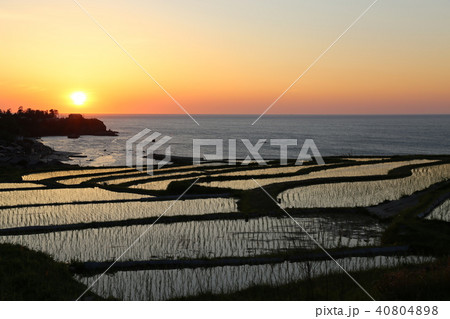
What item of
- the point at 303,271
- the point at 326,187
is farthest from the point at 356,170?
the point at 303,271

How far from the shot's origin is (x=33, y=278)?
8297 millimetres

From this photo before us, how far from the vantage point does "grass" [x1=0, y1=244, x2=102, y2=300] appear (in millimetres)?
7812

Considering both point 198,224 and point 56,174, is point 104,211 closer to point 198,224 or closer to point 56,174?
point 198,224

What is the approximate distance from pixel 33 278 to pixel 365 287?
5871 millimetres

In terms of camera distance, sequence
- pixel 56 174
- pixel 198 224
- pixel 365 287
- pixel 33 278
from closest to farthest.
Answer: pixel 365 287 → pixel 33 278 → pixel 198 224 → pixel 56 174

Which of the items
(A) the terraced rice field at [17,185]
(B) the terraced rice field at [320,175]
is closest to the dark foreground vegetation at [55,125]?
(A) the terraced rice field at [17,185]

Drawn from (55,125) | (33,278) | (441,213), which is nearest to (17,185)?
(33,278)

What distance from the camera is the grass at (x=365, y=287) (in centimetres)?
736

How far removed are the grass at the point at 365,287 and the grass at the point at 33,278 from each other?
91.3 inches

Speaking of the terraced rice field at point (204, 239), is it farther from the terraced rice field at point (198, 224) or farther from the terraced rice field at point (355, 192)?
the terraced rice field at point (355, 192)

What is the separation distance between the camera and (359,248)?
11.2 meters

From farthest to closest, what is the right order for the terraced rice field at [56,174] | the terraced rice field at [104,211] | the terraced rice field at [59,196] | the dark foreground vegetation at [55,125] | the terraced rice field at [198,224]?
1. the dark foreground vegetation at [55,125]
2. the terraced rice field at [56,174]
3. the terraced rice field at [59,196]
4. the terraced rice field at [104,211]
5. the terraced rice field at [198,224]
